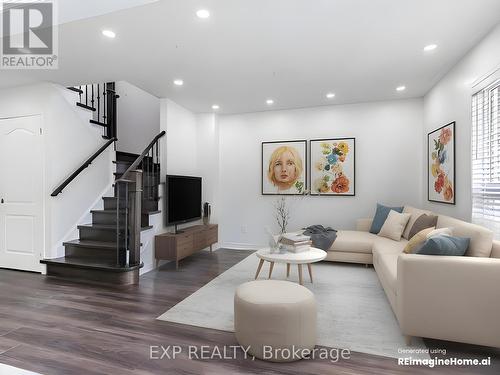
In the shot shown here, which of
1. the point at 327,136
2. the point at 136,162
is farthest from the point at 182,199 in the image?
the point at 327,136

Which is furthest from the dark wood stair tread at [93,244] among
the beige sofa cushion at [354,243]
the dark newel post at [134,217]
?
the beige sofa cushion at [354,243]

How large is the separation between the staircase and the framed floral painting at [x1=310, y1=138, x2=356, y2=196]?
281 centimetres

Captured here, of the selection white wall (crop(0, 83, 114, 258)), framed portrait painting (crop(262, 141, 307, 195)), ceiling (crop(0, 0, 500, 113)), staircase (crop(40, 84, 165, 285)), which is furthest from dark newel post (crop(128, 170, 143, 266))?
framed portrait painting (crop(262, 141, 307, 195))

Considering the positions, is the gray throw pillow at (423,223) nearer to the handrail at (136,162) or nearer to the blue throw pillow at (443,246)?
the blue throw pillow at (443,246)

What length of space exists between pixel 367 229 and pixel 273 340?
3.39m

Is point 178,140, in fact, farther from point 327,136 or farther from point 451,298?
point 451,298

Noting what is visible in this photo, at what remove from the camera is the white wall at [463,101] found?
2747 millimetres

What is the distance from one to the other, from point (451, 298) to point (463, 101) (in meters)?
2.44

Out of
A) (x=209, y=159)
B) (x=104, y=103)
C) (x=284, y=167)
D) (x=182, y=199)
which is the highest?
(x=104, y=103)

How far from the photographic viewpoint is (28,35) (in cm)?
275

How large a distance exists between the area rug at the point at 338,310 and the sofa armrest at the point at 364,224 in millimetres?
878

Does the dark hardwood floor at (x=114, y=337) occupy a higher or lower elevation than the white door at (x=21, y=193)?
lower

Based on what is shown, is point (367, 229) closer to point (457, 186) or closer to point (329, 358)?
point (457, 186)

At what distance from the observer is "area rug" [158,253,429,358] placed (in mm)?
2170
